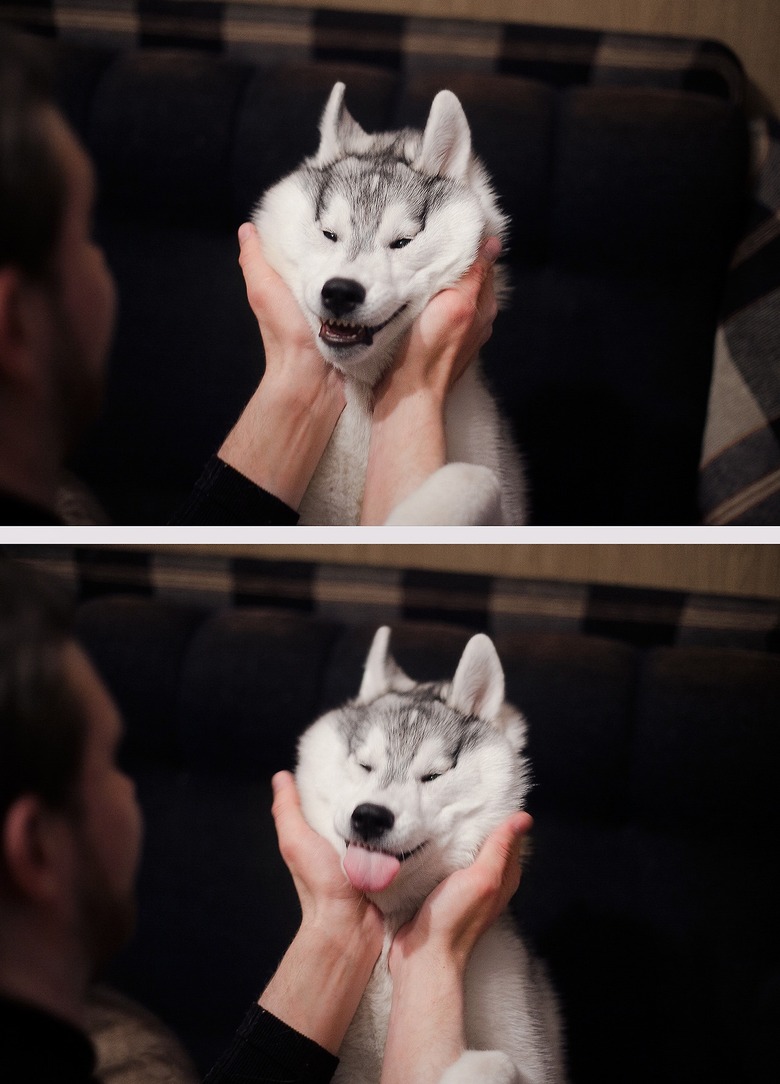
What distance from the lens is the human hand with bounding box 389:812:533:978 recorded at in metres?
0.77

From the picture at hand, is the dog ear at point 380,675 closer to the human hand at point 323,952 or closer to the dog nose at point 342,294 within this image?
the human hand at point 323,952

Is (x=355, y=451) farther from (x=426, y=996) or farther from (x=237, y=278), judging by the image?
(x=426, y=996)

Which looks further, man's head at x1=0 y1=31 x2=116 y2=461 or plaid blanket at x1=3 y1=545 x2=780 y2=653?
plaid blanket at x1=3 y1=545 x2=780 y2=653

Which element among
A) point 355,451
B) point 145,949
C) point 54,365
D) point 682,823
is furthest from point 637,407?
point 145,949

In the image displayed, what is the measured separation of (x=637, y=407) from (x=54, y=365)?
19.1 inches

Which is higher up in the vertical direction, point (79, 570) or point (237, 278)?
Result: point (237, 278)

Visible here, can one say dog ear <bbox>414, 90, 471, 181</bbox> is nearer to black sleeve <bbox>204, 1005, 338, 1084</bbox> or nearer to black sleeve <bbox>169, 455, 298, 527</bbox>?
black sleeve <bbox>169, 455, 298, 527</bbox>

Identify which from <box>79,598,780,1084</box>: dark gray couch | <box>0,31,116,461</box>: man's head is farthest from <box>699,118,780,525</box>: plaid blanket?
<box>0,31,116,461</box>: man's head

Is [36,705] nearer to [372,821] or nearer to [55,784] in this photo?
[55,784]

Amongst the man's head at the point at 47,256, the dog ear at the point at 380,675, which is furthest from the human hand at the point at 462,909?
the man's head at the point at 47,256

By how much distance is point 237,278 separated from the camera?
0.83m

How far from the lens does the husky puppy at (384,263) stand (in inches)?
30.2

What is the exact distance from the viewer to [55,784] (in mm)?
669

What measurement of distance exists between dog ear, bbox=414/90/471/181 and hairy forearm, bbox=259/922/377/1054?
1.98 ft
